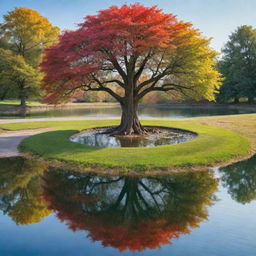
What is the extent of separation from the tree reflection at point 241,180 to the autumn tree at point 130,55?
7.23 metres

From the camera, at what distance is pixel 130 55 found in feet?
51.5

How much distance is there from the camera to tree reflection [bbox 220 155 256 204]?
7.82 metres

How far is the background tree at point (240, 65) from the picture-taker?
4934cm

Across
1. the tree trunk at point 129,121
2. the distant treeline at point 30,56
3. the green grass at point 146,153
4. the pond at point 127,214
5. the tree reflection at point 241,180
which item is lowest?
the pond at point 127,214

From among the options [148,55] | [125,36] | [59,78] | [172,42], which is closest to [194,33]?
[172,42]

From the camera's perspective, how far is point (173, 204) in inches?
279

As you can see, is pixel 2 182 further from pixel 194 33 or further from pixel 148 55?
pixel 194 33

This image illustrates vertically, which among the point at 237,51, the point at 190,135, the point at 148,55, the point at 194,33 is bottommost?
the point at 190,135

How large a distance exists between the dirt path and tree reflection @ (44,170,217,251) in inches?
174

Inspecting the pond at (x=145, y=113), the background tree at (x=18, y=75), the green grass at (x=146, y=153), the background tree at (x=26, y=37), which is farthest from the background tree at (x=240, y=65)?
the green grass at (x=146, y=153)

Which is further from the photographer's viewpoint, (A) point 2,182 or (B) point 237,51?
(B) point 237,51

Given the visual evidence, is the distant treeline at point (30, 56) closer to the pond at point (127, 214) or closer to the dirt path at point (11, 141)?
the dirt path at point (11, 141)

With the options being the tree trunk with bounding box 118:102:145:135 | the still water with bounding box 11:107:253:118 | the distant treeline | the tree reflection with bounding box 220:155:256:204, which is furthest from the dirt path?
the distant treeline

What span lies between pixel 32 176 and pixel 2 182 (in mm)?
1016
